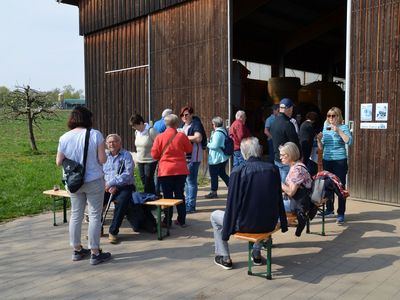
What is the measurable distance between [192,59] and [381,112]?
5.45 meters

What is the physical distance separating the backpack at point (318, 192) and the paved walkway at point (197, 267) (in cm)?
55

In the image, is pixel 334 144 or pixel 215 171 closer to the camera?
pixel 334 144

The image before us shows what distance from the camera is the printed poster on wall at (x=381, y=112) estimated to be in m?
7.73

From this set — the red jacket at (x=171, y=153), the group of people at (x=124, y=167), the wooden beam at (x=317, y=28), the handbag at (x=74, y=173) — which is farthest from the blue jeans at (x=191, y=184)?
the wooden beam at (x=317, y=28)

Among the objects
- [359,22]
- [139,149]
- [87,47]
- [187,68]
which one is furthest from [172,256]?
[87,47]

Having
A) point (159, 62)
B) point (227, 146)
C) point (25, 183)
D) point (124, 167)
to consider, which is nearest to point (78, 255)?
point (124, 167)

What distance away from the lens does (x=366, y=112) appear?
26.2 ft

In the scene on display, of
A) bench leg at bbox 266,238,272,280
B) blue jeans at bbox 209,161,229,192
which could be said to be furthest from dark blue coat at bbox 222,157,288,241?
blue jeans at bbox 209,161,229,192

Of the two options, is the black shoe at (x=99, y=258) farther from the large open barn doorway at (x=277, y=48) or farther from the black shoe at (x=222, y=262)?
the large open barn doorway at (x=277, y=48)

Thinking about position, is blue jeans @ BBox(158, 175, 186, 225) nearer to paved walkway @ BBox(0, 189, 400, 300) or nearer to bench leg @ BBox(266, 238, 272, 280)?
paved walkway @ BBox(0, 189, 400, 300)

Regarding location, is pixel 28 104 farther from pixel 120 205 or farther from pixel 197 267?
pixel 197 267

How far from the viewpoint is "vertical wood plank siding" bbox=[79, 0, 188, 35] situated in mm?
12602

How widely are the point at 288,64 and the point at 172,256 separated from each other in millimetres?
19319

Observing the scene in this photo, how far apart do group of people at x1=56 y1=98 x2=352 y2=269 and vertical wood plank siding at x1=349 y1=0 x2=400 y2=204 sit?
1479mm
